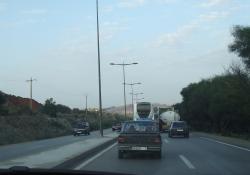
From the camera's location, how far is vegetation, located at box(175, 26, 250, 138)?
174 feet

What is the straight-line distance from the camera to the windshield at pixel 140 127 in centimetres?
2692

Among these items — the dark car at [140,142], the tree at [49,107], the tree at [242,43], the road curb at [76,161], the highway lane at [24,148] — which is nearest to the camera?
the road curb at [76,161]

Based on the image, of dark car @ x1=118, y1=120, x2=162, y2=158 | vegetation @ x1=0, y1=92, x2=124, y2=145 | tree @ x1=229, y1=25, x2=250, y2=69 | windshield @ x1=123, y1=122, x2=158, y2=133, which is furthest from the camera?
vegetation @ x1=0, y1=92, x2=124, y2=145

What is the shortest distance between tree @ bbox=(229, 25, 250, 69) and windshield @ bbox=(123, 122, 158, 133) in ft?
87.0

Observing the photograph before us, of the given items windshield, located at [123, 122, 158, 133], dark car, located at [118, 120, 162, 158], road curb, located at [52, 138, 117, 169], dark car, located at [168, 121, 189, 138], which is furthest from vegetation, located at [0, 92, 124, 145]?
dark car, located at [118, 120, 162, 158]

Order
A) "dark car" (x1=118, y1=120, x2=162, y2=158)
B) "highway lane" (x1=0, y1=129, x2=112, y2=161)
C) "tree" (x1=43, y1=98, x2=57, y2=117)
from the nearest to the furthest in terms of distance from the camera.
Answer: "dark car" (x1=118, y1=120, x2=162, y2=158) < "highway lane" (x1=0, y1=129, x2=112, y2=161) < "tree" (x1=43, y1=98, x2=57, y2=117)

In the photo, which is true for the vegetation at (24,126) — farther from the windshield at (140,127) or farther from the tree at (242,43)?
the windshield at (140,127)

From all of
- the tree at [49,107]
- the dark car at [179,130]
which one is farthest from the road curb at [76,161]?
the tree at [49,107]

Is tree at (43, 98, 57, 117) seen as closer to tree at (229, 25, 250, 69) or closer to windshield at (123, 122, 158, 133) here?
tree at (229, 25, 250, 69)

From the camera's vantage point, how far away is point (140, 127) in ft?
89.2

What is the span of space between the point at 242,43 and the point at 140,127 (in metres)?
27.5

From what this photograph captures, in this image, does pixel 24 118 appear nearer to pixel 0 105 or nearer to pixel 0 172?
pixel 0 105

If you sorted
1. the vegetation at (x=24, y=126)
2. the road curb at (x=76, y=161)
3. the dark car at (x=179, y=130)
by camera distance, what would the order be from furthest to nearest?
the vegetation at (x=24, y=126) → the dark car at (x=179, y=130) → the road curb at (x=76, y=161)

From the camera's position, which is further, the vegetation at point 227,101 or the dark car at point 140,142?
the vegetation at point 227,101
